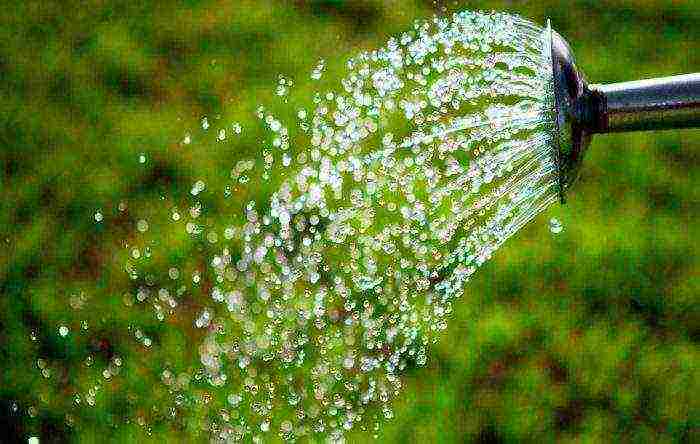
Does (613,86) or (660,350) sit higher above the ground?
(613,86)

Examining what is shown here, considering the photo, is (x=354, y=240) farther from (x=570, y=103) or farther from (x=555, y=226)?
(x=570, y=103)

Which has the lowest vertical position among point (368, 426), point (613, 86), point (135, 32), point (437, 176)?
point (368, 426)

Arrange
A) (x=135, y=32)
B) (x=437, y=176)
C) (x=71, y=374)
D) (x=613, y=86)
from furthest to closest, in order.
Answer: (x=135, y=32) → (x=437, y=176) → (x=71, y=374) → (x=613, y=86)

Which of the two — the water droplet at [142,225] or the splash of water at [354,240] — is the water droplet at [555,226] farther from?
the water droplet at [142,225]

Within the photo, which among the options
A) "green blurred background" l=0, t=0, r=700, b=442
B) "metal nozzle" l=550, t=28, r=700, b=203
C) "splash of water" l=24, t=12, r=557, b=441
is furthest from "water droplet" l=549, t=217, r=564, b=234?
"metal nozzle" l=550, t=28, r=700, b=203

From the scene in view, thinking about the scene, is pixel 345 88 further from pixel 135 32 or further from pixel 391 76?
pixel 135 32

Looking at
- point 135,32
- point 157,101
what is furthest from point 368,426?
point 135,32
